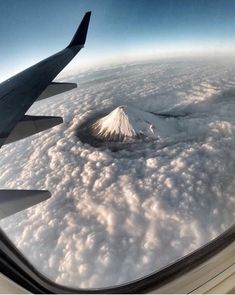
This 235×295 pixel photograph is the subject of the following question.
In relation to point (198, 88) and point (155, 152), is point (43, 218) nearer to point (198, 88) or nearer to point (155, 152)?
point (155, 152)

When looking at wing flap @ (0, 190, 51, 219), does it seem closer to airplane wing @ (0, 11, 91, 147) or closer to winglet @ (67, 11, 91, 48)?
airplane wing @ (0, 11, 91, 147)

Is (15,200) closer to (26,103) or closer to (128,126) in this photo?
(26,103)

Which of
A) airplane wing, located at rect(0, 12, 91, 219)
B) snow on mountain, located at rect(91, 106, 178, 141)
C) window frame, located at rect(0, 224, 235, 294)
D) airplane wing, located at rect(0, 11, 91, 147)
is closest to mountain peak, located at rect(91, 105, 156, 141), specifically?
snow on mountain, located at rect(91, 106, 178, 141)

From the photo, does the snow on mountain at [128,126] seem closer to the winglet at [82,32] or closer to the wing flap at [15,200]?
the winglet at [82,32]

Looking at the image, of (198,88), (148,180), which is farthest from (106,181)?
(198,88)

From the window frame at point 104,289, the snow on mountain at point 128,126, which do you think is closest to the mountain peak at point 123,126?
the snow on mountain at point 128,126

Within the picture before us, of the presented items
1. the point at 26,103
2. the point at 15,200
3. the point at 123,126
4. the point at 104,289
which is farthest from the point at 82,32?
the point at 123,126

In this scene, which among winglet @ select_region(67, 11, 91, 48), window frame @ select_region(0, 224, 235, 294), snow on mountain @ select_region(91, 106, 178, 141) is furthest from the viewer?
snow on mountain @ select_region(91, 106, 178, 141)
